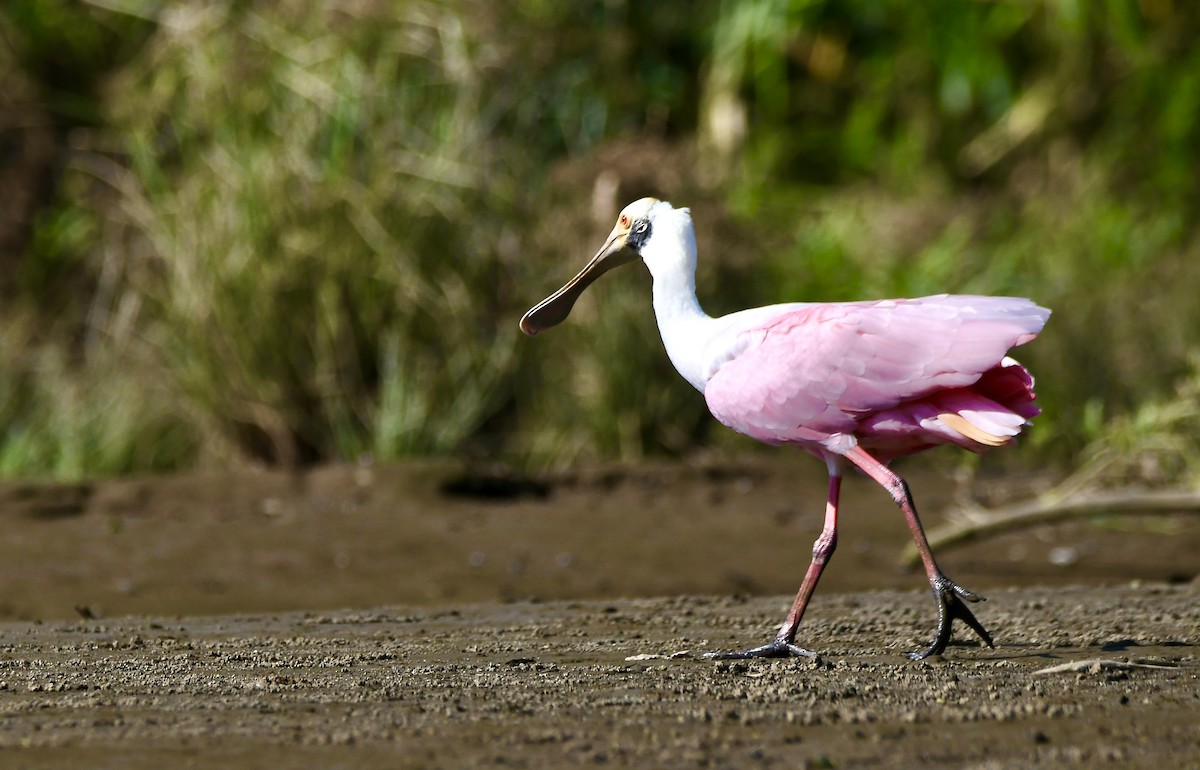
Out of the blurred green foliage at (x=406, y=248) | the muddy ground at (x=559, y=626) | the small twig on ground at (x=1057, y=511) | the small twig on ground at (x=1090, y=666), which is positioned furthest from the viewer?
the blurred green foliage at (x=406, y=248)

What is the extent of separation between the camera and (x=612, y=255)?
20.2 ft

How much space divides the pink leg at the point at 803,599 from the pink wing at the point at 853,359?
23 cm

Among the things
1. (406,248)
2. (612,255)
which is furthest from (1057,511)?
(406,248)

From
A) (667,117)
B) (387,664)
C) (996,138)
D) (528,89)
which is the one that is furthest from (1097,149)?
(387,664)

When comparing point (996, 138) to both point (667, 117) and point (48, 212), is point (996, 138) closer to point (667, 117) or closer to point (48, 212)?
point (667, 117)

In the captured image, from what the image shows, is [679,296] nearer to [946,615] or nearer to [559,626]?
[559,626]

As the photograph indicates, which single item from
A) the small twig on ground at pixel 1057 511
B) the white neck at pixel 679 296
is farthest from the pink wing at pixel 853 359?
the small twig on ground at pixel 1057 511

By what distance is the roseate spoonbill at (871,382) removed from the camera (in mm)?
5035

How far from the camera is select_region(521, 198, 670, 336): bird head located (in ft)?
19.6

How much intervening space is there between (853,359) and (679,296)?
2.37 ft

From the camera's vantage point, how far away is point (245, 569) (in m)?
7.68

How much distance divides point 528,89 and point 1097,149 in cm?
718

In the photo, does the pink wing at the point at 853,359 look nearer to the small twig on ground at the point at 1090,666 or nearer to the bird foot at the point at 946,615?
the bird foot at the point at 946,615

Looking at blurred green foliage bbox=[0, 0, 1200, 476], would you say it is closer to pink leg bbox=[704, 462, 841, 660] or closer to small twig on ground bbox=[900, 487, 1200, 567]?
small twig on ground bbox=[900, 487, 1200, 567]
